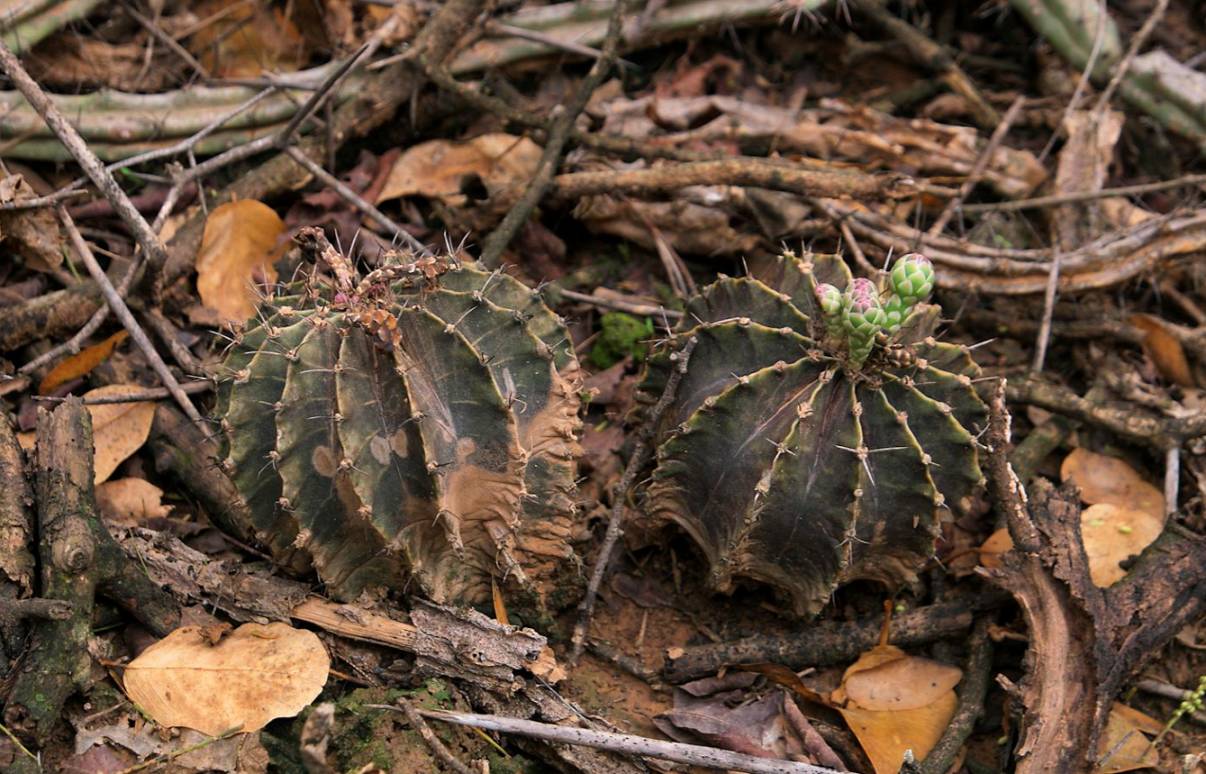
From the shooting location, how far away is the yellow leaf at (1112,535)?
11.0ft

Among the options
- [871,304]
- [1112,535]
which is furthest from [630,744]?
[1112,535]

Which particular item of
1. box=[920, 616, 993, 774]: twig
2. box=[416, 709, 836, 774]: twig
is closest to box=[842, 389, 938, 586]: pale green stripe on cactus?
box=[920, 616, 993, 774]: twig

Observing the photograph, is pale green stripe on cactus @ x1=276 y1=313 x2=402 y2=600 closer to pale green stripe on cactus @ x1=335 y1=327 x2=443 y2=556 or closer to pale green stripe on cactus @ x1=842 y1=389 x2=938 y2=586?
pale green stripe on cactus @ x1=335 y1=327 x2=443 y2=556

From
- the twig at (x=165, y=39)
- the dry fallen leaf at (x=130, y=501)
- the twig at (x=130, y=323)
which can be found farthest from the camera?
the twig at (x=165, y=39)

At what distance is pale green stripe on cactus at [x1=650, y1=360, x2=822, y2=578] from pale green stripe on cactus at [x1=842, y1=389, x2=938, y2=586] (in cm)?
18

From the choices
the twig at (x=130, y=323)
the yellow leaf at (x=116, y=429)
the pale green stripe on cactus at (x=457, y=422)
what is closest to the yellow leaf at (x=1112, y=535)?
the pale green stripe on cactus at (x=457, y=422)

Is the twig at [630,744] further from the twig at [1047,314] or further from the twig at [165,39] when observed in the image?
the twig at [165,39]

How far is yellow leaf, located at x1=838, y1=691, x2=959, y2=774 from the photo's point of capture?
9.57ft

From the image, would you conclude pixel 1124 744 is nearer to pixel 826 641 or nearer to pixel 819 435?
pixel 826 641

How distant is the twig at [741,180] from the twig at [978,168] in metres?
0.39

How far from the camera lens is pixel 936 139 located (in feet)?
15.0

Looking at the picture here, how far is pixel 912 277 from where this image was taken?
2.63 metres

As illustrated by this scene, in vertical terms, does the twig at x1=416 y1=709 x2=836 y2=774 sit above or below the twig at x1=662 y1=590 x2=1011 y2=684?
above

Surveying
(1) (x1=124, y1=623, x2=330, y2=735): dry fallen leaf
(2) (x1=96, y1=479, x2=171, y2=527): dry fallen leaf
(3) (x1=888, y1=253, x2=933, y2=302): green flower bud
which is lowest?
(1) (x1=124, y1=623, x2=330, y2=735): dry fallen leaf
